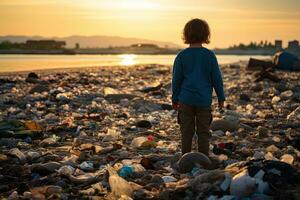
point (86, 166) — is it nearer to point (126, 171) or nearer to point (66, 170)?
point (66, 170)

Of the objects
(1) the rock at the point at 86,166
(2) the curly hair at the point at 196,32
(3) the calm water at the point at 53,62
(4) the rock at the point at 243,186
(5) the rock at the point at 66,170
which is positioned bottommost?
(3) the calm water at the point at 53,62

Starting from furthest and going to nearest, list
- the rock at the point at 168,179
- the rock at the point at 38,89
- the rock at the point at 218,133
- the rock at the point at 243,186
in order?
the rock at the point at 38,89
the rock at the point at 218,133
the rock at the point at 168,179
the rock at the point at 243,186

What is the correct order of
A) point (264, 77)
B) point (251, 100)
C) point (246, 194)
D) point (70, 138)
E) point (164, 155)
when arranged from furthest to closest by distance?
point (264, 77) < point (251, 100) < point (70, 138) < point (164, 155) < point (246, 194)

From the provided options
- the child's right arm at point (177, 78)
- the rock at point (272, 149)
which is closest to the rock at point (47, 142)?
the child's right arm at point (177, 78)

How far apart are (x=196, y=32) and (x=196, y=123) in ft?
3.39

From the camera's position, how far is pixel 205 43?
516cm

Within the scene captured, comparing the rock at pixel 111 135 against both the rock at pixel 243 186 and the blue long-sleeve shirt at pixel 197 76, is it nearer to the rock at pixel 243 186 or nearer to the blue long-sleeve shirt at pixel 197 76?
the blue long-sleeve shirt at pixel 197 76

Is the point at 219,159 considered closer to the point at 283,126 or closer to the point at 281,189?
the point at 281,189

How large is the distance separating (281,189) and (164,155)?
7.13 feet

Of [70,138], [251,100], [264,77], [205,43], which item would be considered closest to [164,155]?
[205,43]

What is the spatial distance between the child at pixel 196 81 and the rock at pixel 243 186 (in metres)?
1.58

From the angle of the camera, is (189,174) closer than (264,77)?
Yes

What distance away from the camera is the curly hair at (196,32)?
16.6ft

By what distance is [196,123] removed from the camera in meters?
5.22
